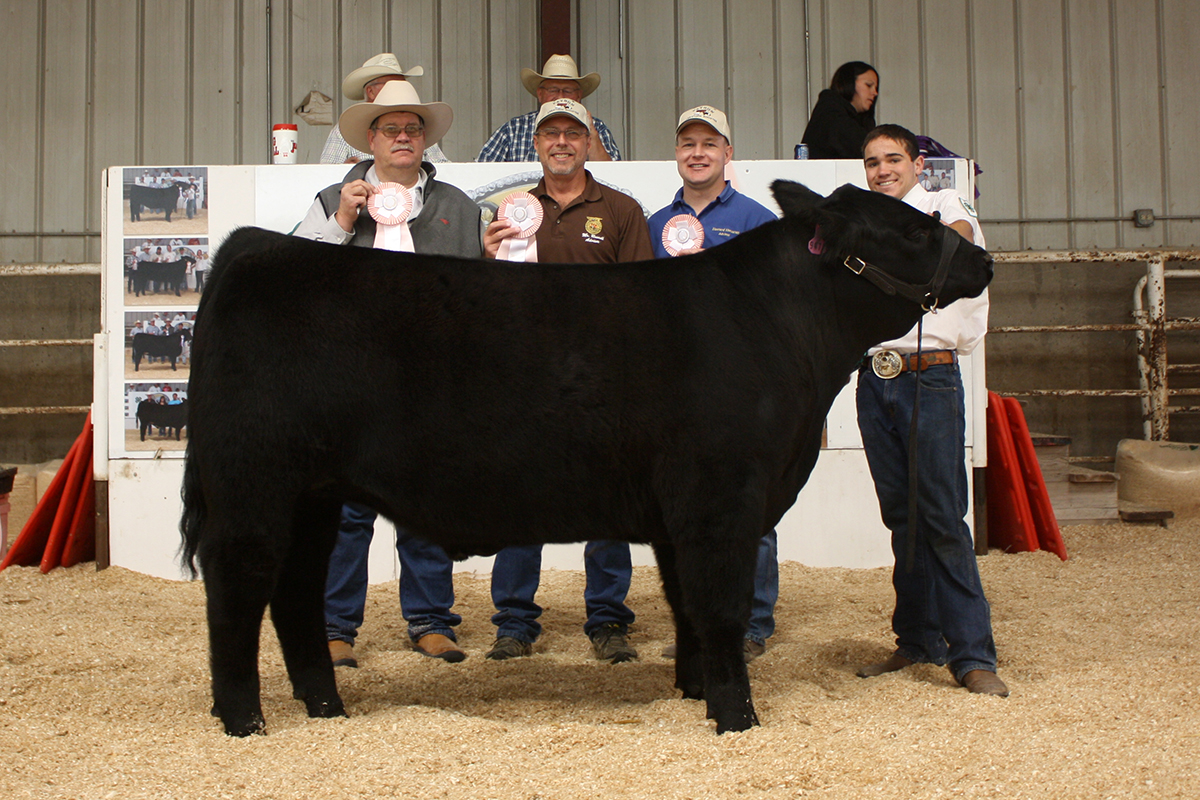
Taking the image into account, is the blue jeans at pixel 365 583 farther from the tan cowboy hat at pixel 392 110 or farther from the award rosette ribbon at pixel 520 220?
the tan cowboy hat at pixel 392 110

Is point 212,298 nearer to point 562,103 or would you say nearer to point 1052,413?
point 562,103

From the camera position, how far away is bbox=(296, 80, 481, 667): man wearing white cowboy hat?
348cm

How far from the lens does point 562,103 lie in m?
3.66

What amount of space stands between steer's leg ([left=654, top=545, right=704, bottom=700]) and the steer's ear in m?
1.02

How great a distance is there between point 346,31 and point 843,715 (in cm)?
749

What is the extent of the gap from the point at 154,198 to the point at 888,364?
146 inches

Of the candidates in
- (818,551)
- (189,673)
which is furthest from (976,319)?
(189,673)

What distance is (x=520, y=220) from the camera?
3.48 m

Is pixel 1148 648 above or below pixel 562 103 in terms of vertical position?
below

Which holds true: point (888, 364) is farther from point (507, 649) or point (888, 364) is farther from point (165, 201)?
point (165, 201)

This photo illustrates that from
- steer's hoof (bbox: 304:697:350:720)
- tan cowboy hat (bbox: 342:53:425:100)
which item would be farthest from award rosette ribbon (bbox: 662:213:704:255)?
tan cowboy hat (bbox: 342:53:425:100)

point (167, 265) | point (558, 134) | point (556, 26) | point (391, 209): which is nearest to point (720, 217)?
point (558, 134)

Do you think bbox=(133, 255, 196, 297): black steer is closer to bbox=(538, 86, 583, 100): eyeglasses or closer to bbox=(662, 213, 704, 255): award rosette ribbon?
bbox=(538, 86, 583, 100): eyeglasses

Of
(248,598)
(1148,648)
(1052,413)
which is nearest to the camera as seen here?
(248,598)
